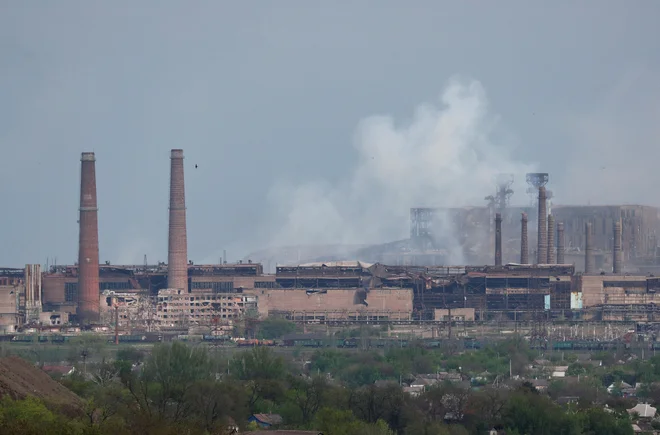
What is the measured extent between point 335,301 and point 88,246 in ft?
50.3

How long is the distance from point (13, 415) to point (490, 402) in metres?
18.0

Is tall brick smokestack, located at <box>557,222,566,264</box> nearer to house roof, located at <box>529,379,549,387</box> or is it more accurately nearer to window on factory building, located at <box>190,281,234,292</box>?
window on factory building, located at <box>190,281,234,292</box>

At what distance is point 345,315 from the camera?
337 ft

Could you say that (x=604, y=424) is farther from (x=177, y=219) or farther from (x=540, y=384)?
(x=177, y=219)

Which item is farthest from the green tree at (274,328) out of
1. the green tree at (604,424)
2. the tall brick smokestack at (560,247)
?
the green tree at (604,424)

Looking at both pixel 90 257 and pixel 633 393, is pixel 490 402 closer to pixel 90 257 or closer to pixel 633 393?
pixel 633 393

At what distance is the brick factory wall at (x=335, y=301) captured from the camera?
103 metres

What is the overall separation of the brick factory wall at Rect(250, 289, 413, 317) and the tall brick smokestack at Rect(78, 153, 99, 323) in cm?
1004

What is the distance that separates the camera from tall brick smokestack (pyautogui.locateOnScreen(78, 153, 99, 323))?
96750 mm

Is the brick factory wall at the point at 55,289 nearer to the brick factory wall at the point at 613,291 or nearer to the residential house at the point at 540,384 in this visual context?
the brick factory wall at the point at 613,291

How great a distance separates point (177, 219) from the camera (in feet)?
328

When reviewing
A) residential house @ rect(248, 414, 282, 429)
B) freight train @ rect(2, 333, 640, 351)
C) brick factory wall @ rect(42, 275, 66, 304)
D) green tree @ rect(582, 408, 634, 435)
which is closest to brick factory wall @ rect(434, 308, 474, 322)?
freight train @ rect(2, 333, 640, 351)

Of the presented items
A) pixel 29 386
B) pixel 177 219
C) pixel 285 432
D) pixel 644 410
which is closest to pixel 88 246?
pixel 177 219

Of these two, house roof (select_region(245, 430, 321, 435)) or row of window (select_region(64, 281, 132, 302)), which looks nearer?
house roof (select_region(245, 430, 321, 435))
